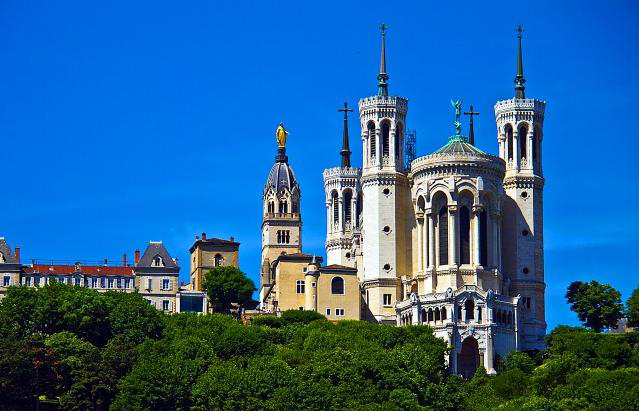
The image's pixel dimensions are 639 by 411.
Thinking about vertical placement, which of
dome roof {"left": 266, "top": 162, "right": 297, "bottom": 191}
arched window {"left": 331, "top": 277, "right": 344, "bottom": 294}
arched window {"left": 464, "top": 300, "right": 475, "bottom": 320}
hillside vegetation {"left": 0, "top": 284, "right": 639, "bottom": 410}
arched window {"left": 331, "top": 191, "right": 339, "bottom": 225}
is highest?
dome roof {"left": 266, "top": 162, "right": 297, "bottom": 191}

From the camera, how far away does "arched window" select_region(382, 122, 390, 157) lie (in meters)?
161

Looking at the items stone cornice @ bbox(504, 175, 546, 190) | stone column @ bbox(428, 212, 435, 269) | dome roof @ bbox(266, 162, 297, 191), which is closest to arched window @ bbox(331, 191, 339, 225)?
dome roof @ bbox(266, 162, 297, 191)

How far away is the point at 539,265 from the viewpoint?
160 m

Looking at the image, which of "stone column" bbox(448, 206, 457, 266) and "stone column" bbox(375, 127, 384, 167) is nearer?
"stone column" bbox(448, 206, 457, 266)

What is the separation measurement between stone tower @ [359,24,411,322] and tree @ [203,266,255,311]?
12.1 metres

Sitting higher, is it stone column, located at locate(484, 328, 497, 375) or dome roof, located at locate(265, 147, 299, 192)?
dome roof, located at locate(265, 147, 299, 192)

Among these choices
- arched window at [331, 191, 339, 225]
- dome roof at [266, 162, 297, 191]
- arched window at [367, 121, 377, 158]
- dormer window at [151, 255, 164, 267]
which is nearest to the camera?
arched window at [367, 121, 377, 158]

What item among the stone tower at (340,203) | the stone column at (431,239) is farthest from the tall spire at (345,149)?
the stone column at (431,239)

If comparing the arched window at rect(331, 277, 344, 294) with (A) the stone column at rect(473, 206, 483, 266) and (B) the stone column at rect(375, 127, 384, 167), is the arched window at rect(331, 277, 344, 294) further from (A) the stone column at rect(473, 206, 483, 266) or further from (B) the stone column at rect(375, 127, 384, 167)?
(A) the stone column at rect(473, 206, 483, 266)

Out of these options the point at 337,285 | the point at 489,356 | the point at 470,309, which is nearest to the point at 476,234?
the point at 470,309

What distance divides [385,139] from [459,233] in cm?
1380

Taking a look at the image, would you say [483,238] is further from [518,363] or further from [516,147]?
[518,363]

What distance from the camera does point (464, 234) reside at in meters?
153

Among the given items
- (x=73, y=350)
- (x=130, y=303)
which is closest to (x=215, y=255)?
(x=130, y=303)
